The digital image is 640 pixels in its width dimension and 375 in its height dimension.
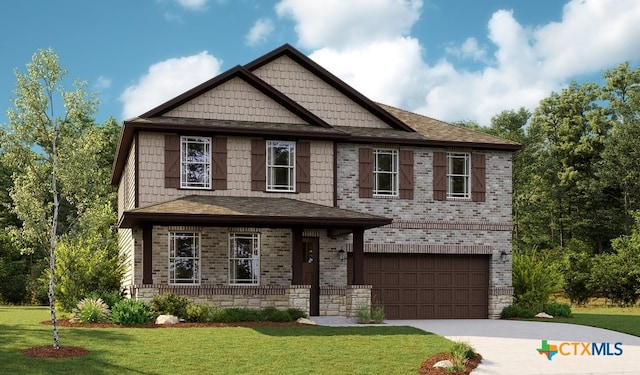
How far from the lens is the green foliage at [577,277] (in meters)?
40.6

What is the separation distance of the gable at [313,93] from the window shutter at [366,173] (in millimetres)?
1540

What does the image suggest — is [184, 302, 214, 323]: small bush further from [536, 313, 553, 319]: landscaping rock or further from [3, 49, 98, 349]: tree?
[536, 313, 553, 319]: landscaping rock

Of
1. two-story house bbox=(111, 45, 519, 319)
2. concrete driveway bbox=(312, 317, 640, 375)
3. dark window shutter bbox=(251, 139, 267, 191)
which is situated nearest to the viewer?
concrete driveway bbox=(312, 317, 640, 375)

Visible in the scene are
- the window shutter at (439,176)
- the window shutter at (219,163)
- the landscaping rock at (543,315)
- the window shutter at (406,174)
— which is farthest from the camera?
the window shutter at (439,176)

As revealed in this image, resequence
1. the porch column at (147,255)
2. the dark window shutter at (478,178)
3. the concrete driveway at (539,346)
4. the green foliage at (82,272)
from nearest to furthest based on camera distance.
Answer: the concrete driveway at (539,346)
the porch column at (147,255)
the green foliage at (82,272)
the dark window shutter at (478,178)

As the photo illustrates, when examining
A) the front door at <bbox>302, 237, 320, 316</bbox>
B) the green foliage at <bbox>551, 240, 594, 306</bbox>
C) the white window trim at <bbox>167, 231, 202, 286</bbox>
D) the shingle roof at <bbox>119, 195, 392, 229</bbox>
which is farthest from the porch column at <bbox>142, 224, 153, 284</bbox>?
the green foliage at <bbox>551, 240, 594, 306</bbox>

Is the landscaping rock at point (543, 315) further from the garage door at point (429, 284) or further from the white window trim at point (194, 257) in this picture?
the white window trim at point (194, 257)

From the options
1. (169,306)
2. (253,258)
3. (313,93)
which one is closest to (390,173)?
(313,93)

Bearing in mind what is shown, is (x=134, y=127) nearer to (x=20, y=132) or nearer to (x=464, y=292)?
(x=20, y=132)

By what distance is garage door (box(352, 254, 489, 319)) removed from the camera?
89.2 ft

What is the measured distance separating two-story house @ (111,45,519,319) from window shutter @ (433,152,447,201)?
0.04 meters

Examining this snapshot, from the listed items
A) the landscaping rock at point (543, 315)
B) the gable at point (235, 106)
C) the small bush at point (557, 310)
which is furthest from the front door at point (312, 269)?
the small bush at point (557, 310)

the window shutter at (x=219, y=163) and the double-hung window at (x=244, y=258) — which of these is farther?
the window shutter at (x=219, y=163)

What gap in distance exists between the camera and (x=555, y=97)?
58.3m
